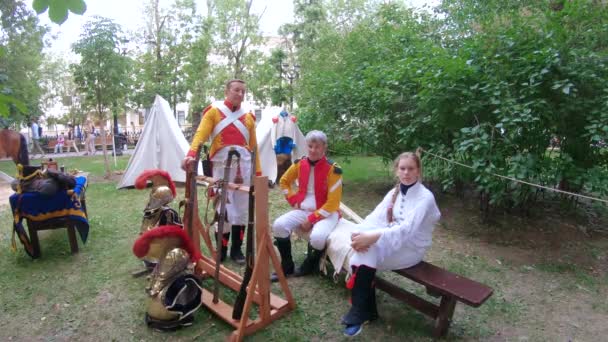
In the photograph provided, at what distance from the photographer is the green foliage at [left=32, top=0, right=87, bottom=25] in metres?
1.51

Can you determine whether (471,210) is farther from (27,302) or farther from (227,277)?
(27,302)

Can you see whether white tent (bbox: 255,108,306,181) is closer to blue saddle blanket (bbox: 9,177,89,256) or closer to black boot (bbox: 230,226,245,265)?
black boot (bbox: 230,226,245,265)

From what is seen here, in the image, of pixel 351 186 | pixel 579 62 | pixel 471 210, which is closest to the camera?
pixel 579 62

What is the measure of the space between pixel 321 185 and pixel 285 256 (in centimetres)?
74

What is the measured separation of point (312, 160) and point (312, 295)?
1128 mm

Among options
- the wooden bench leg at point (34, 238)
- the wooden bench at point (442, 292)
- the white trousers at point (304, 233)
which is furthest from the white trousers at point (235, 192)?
the wooden bench leg at point (34, 238)

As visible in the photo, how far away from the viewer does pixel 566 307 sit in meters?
3.08

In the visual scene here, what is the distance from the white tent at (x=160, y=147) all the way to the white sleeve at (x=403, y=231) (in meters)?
5.56

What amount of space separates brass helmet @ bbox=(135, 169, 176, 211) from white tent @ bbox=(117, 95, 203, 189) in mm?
4097

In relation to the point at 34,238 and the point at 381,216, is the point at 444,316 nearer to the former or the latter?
the point at 381,216

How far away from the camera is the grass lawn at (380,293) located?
2.71 metres

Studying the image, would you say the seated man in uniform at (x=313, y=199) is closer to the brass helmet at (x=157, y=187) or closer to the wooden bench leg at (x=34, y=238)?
the brass helmet at (x=157, y=187)

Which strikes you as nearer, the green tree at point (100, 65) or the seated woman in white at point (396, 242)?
the seated woman in white at point (396, 242)

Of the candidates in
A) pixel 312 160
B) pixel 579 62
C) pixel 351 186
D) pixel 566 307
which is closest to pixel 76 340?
pixel 312 160
